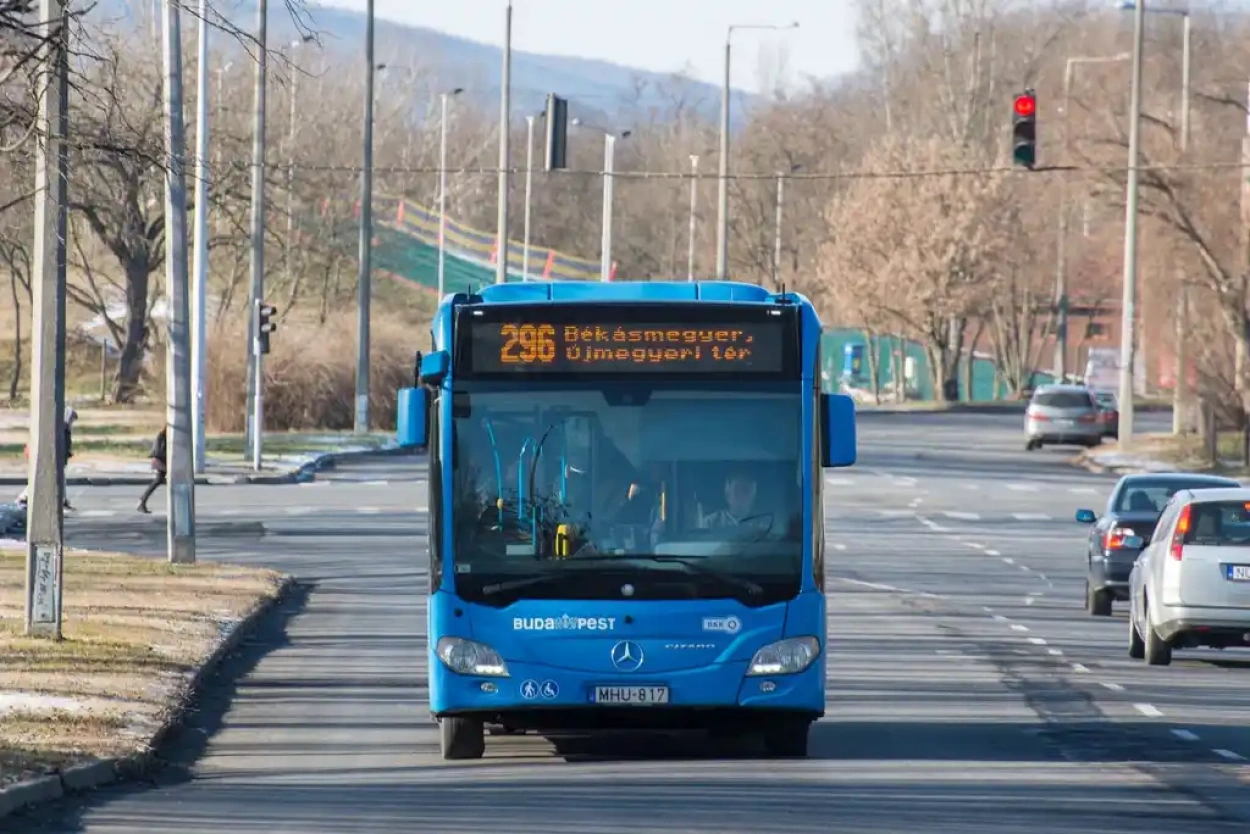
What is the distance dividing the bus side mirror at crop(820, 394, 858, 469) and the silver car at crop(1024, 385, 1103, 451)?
46946 millimetres

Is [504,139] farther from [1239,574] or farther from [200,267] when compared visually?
[1239,574]

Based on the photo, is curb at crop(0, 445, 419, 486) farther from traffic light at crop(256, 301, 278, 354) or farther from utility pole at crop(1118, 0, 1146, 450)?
utility pole at crop(1118, 0, 1146, 450)

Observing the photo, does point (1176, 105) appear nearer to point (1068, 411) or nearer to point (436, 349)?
point (1068, 411)

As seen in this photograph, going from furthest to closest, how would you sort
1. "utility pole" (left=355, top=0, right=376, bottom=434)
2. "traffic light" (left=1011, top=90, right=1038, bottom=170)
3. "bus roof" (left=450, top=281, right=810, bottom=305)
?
"utility pole" (left=355, top=0, right=376, bottom=434) < "traffic light" (left=1011, top=90, right=1038, bottom=170) < "bus roof" (left=450, top=281, right=810, bottom=305)

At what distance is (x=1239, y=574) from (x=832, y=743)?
239 inches

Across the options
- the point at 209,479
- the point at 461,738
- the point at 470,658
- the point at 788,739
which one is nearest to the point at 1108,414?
the point at 209,479

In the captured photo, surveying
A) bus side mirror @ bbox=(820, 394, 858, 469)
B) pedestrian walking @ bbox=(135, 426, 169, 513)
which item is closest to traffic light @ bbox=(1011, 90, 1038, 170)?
pedestrian walking @ bbox=(135, 426, 169, 513)

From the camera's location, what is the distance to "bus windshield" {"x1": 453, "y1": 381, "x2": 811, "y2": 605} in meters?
13.7

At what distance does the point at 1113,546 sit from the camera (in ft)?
80.1

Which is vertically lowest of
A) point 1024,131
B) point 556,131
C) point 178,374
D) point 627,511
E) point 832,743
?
point 832,743

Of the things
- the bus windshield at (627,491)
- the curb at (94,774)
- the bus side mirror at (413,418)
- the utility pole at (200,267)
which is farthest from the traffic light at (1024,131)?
the bus side mirror at (413,418)

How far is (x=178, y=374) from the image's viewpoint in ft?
86.5

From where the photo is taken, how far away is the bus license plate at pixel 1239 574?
64.3ft

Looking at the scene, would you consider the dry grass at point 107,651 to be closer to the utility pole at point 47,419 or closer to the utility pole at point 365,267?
the utility pole at point 47,419
